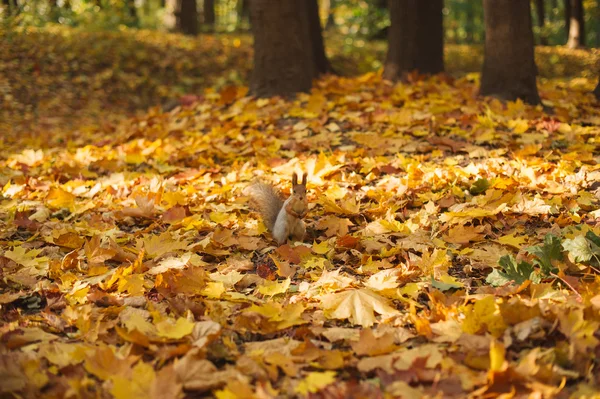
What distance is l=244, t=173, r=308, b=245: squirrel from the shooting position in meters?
3.02

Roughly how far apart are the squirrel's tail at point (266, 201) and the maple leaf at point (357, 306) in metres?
Result: 0.98

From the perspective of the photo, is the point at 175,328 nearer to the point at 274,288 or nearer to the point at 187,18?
the point at 274,288

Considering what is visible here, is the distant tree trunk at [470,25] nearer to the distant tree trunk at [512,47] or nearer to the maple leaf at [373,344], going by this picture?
the distant tree trunk at [512,47]

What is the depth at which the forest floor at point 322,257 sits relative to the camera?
1.80m

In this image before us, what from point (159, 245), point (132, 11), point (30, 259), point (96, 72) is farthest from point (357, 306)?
point (132, 11)

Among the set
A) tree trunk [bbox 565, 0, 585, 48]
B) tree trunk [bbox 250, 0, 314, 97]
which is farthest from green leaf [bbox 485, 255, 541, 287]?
tree trunk [bbox 565, 0, 585, 48]

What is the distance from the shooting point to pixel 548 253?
96.0 inches

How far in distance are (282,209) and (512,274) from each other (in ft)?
3.97

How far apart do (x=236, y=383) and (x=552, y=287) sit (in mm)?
1307

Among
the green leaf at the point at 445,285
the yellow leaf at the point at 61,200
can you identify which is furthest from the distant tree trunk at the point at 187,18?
the green leaf at the point at 445,285

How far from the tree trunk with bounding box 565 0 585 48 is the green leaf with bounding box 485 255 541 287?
15.9 metres

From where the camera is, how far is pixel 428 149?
4.52 metres

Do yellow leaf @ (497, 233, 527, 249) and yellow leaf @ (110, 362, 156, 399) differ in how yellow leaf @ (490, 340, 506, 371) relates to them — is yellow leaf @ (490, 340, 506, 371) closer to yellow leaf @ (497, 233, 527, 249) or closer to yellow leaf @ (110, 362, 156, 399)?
yellow leaf @ (110, 362, 156, 399)

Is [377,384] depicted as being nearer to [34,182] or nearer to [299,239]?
[299,239]
